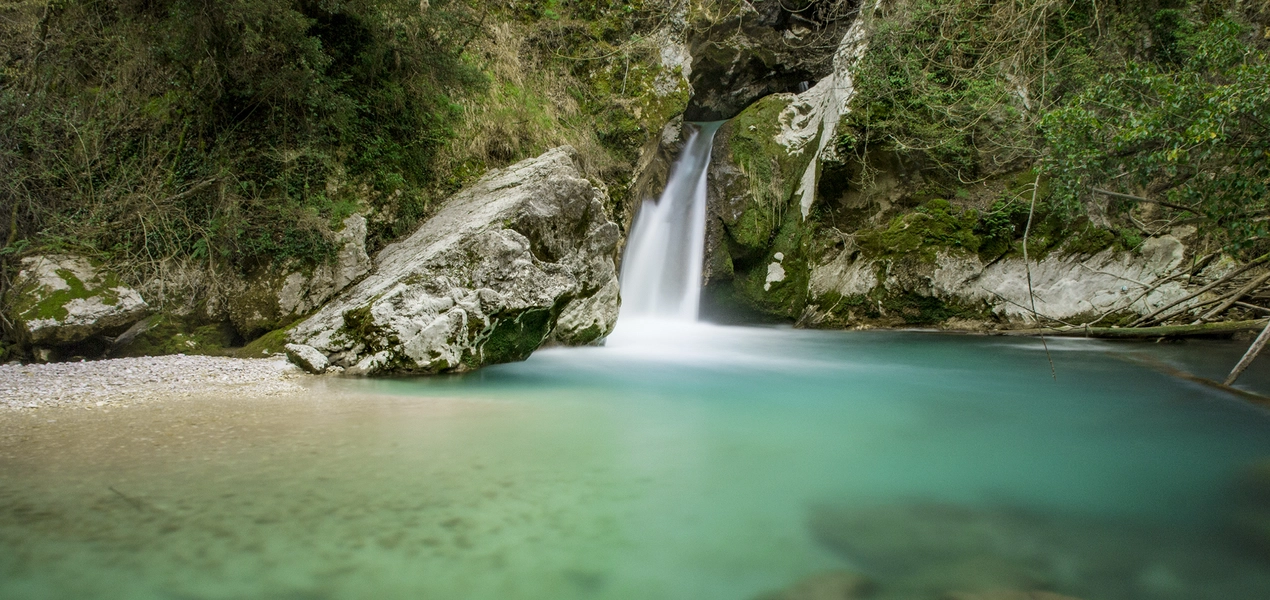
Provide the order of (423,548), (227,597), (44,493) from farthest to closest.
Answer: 1. (44,493)
2. (423,548)
3. (227,597)

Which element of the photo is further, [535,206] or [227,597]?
[535,206]

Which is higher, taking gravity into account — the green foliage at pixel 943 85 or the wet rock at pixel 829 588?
the green foliage at pixel 943 85

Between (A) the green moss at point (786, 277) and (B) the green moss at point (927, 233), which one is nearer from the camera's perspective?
(B) the green moss at point (927, 233)

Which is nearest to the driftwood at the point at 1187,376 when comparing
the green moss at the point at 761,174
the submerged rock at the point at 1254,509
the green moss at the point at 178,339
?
the submerged rock at the point at 1254,509

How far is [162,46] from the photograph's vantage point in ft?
18.8

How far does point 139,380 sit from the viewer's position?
4551mm

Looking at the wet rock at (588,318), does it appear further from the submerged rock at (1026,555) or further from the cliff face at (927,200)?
the submerged rock at (1026,555)

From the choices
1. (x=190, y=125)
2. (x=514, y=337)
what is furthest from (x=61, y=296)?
(x=514, y=337)

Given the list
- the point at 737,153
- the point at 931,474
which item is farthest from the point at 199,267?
the point at 737,153

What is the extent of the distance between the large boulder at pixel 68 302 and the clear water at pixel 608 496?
79.0 inches

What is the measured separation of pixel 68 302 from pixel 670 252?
8076 mm

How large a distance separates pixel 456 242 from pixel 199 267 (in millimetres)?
2554

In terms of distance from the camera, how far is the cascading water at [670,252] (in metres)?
10.7

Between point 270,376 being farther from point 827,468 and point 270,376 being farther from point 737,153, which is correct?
point 737,153
